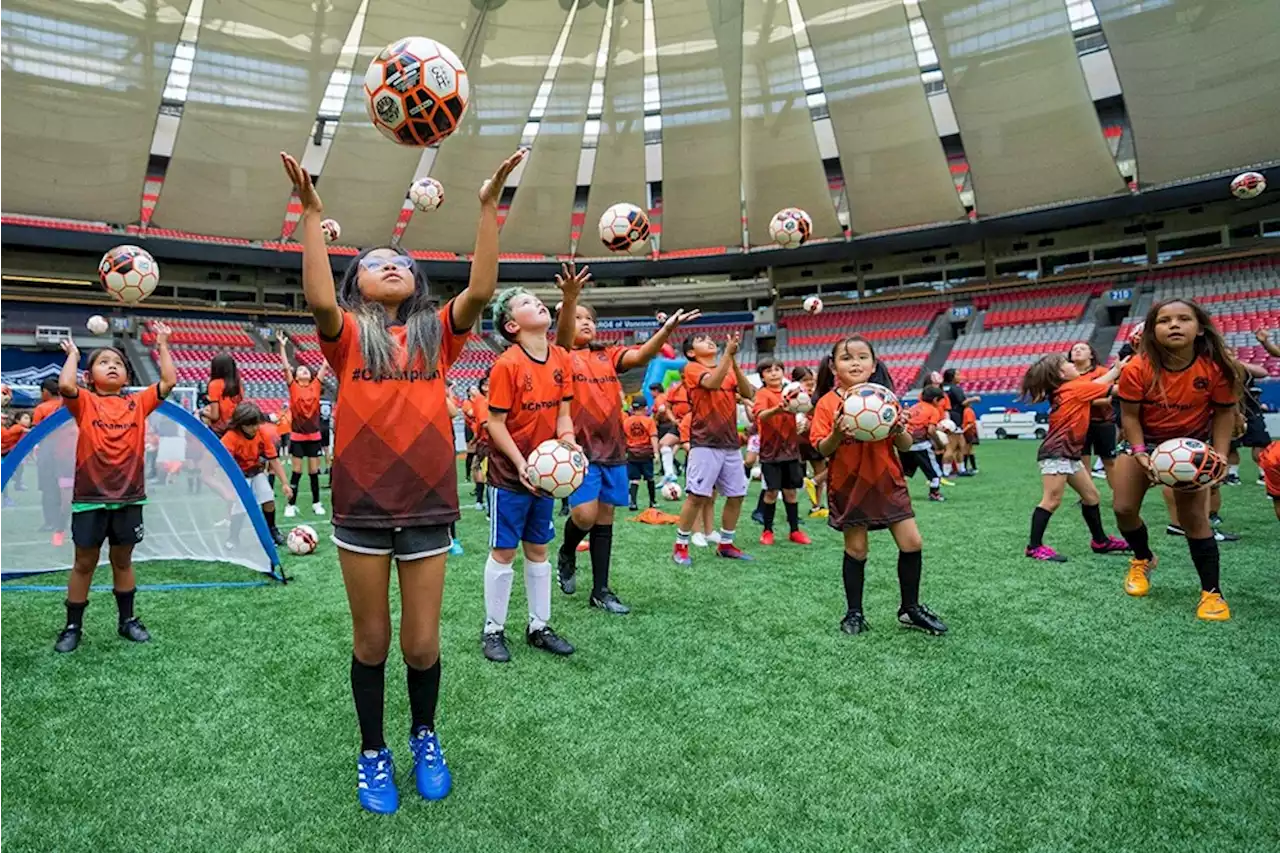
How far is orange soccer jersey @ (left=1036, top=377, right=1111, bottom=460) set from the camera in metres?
6.05

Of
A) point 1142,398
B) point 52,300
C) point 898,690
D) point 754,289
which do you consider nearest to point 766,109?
point 754,289

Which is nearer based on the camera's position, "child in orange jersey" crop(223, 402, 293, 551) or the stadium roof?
"child in orange jersey" crop(223, 402, 293, 551)

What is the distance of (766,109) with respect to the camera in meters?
26.3

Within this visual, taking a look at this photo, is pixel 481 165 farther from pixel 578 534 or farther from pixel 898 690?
pixel 898 690

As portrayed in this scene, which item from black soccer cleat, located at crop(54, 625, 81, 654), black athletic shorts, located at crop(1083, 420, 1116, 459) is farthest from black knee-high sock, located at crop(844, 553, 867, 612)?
black soccer cleat, located at crop(54, 625, 81, 654)

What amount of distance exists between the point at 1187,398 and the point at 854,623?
2.48 m

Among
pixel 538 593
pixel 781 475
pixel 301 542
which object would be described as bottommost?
pixel 301 542

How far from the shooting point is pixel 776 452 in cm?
742

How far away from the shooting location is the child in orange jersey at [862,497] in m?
4.17

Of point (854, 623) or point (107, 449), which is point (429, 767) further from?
point (107, 449)

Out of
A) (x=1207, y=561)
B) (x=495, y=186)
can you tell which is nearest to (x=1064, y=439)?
(x=1207, y=561)

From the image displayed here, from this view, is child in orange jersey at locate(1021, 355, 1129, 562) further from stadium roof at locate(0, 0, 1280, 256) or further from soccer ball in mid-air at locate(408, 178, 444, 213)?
stadium roof at locate(0, 0, 1280, 256)

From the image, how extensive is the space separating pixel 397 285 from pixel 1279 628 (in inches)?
198

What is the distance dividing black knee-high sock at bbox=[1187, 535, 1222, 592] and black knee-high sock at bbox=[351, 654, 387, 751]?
4692 millimetres
